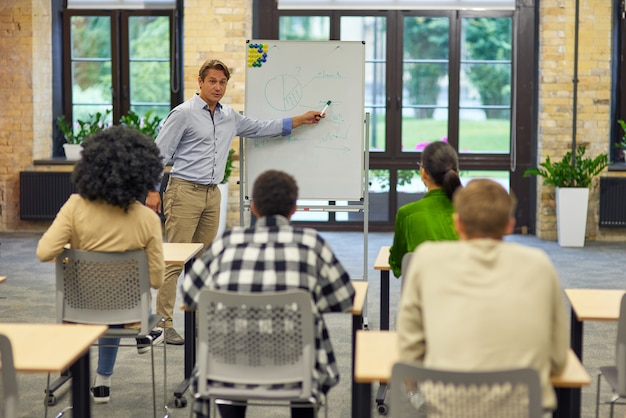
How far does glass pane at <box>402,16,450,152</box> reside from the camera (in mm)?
10289

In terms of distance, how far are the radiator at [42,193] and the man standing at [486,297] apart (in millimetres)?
8202

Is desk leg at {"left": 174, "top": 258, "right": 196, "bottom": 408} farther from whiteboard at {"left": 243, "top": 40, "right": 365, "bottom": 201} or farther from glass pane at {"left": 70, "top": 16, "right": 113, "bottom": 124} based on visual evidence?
glass pane at {"left": 70, "top": 16, "right": 113, "bottom": 124}

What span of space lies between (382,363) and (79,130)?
833 cm

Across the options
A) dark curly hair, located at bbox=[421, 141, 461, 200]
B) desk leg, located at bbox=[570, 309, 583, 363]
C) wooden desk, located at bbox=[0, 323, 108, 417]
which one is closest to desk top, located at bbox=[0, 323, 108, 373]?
wooden desk, located at bbox=[0, 323, 108, 417]

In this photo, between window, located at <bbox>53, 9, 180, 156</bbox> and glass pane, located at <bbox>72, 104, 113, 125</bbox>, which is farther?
glass pane, located at <bbox>72, 104, 113, 125</bbox>

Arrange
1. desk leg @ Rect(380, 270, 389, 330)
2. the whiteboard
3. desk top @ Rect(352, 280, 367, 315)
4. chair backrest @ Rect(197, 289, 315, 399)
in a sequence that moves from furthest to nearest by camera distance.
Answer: the whiteboard → desk leg @ Rect(380, 270, 389, 330) → desk top @ Rect(352, 280, 367, 315) → chair backrest @ Rect(197, 289, 315, 399)

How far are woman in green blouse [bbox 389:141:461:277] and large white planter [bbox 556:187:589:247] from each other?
5.59m

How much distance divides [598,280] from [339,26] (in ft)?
13.3

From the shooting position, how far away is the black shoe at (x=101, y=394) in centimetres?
471

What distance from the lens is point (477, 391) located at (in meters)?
2.56

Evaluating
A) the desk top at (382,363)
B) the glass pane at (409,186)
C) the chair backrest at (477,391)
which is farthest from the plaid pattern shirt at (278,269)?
the glass pane at (409,186)

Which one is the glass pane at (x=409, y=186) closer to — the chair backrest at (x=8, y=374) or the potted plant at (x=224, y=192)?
the potted plant at (x=224, y=192)

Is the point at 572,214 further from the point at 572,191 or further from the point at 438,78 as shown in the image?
the point at 438,78

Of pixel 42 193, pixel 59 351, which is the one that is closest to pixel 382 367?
pixel 59 351
